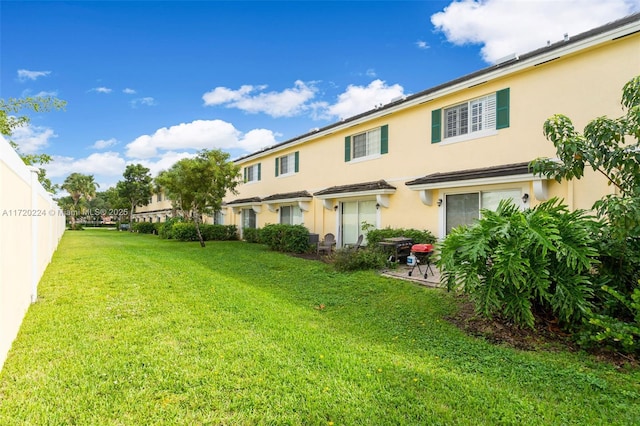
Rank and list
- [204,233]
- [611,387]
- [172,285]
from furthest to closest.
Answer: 1. [204,233]
2. [172,285]
3. [611,387]

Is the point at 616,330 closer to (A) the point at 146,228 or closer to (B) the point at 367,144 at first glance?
(B) the point at 367,144

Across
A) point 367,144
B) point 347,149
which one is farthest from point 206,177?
point 367,144

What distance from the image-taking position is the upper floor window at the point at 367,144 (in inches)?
529

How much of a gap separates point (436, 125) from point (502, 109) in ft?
7.18

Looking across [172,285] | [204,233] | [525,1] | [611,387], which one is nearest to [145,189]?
[204,233]

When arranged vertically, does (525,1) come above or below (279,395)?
above

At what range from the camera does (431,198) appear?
11.4 metres

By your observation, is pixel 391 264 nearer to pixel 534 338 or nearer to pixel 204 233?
pixel 534 338

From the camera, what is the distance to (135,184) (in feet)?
133

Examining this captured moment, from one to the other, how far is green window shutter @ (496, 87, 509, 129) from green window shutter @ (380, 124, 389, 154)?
14.0 ft

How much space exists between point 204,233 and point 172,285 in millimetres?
16569

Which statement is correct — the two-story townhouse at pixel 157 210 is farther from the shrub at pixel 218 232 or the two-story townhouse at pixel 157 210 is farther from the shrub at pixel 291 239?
the shrub at pixel 291 239

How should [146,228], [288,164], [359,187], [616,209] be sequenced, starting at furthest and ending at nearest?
[146,228] < [288,164] < [359,187] < [616,209]

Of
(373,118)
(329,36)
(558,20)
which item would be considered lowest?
(373,118)
